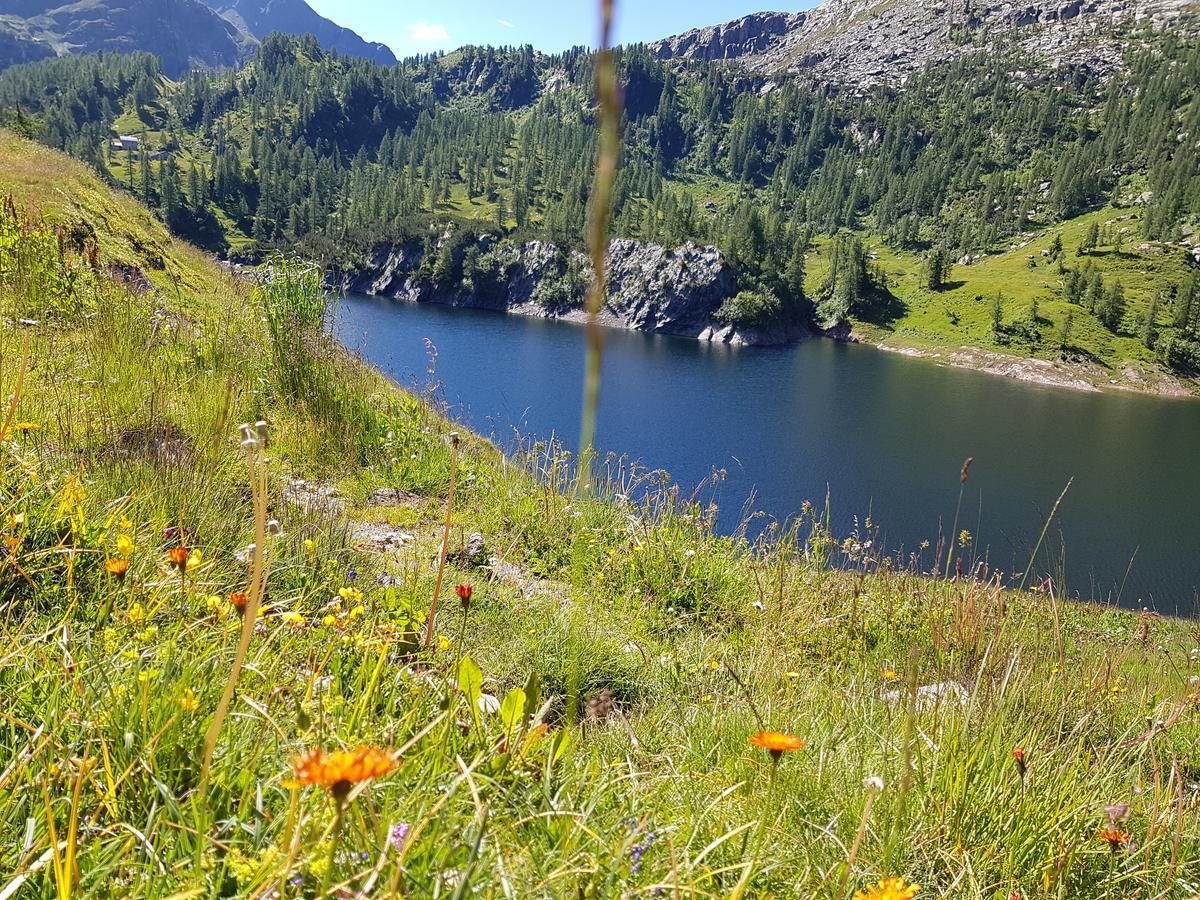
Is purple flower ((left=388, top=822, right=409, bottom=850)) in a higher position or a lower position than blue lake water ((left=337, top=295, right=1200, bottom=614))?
higher

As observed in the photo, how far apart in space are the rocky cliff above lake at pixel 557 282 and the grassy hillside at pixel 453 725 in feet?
261

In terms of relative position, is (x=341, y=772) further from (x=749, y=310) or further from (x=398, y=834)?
(x=749, y=310)

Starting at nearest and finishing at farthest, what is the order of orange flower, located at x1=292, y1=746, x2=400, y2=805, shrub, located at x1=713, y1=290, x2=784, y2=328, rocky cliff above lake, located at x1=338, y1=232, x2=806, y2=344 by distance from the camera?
orange flower, located at x1=292, y1=746, x2=400, y2=805 → shrub, located at x1=713, y1=290, x2=784, y2=328 → rocky cliff above lake, located at x1=338, y1=232, x2=806, y2=344

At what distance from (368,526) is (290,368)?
2564mm

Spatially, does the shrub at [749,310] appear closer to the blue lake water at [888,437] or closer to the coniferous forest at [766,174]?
the coniferous forest at [766,174]

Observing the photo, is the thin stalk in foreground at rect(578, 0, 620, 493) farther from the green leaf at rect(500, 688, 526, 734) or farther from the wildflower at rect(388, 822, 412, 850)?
the green leaf at rect(500, 688, 526, 734)

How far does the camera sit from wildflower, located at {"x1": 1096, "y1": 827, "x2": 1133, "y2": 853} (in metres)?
1.62

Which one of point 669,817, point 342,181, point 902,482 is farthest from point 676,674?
point 342,181

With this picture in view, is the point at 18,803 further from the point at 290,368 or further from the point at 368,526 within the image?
the point at 290,368

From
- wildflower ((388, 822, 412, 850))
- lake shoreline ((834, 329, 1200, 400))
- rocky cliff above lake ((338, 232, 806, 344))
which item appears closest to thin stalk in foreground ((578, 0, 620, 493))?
wildflower ((388, 822, 412, 850))

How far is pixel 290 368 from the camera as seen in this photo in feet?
22.9

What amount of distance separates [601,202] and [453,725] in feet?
4.72

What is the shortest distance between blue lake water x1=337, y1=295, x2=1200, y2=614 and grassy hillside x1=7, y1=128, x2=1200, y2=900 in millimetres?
6657

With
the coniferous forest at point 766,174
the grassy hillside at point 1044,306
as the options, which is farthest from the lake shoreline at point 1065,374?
the coniferous forest at point 766,174
